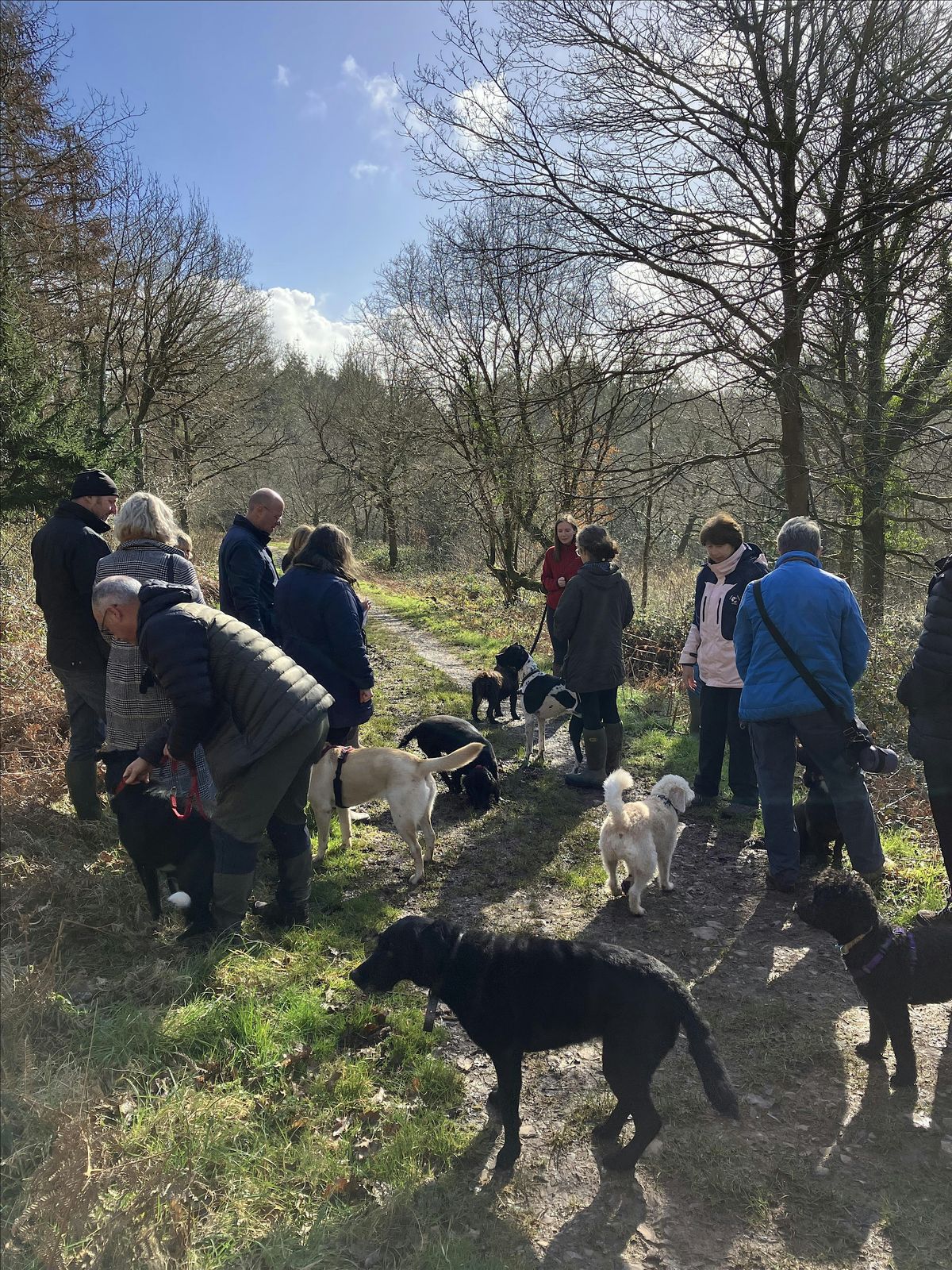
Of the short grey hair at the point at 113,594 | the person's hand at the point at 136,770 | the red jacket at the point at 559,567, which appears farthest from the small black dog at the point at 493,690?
the short grey hair at the point at 113,594

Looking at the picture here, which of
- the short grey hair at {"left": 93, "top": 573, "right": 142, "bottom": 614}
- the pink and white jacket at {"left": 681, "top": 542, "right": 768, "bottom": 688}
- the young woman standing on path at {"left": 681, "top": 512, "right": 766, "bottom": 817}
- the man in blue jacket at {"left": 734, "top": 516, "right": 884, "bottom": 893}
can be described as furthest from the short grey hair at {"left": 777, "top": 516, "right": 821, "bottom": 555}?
the short grey hair at {"left": 93, "top": 573, "right": 142, "bottom": 614}

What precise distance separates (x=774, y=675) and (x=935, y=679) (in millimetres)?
808

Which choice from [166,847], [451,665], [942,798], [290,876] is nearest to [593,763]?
[942,798]

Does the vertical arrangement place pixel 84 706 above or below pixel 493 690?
above

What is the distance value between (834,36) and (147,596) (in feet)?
21.7

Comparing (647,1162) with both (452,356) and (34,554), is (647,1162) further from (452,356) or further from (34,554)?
(452,356)

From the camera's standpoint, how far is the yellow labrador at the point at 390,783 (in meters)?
4.59

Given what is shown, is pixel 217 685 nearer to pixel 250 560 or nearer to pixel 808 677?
pixel 250 560

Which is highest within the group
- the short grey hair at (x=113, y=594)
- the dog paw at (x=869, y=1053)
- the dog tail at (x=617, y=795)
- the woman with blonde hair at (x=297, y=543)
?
the woman with blonde hair at (x=297, y=543)

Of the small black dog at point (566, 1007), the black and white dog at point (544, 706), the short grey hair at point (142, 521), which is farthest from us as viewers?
the black and white dog at point (544, 706)

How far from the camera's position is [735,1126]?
2.78 m

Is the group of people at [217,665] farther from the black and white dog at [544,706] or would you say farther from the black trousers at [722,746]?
the black trousers at [722,746]

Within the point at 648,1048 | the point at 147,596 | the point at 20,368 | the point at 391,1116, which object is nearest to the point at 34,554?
the point at 147,596

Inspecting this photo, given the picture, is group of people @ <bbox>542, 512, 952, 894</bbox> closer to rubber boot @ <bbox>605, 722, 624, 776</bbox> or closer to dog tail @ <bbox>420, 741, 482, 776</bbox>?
rubber boot @ <bbox>605, 722, 624, 776</bbox>
